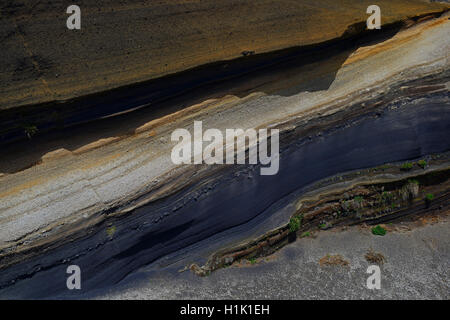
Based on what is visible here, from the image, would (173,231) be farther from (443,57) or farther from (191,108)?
(443,57)

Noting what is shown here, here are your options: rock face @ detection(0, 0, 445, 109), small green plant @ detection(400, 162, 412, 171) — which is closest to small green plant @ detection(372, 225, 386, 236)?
small green plant @ detection(400, 162, 412, 171)

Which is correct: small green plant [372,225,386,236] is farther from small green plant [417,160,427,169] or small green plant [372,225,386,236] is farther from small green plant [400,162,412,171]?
small green plant [417,160,427,169]

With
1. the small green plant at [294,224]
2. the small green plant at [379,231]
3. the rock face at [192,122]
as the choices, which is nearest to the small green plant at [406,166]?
the rock face at [192,122]

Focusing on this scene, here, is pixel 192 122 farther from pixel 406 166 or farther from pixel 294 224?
pixel 406 166

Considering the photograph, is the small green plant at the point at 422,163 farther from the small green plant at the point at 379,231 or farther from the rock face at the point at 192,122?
the small green plant at the point at 379,231

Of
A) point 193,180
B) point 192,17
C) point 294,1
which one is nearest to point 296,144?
point 193,180

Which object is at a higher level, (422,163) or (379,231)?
(422,163)

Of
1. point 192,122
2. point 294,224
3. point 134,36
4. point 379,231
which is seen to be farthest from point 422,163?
point 134,36

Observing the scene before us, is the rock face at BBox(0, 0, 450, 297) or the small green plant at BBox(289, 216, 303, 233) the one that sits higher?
the rock face at BBox(0, 0, 450, 297)
